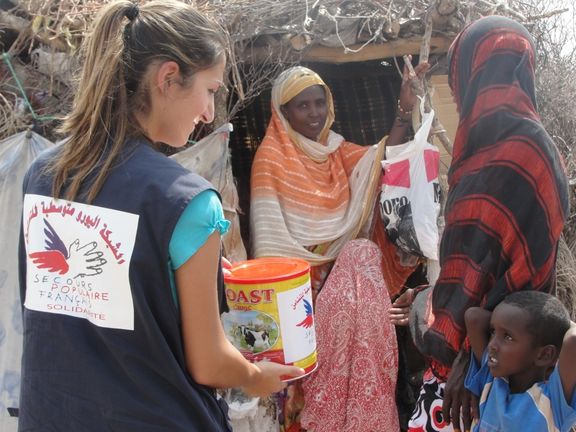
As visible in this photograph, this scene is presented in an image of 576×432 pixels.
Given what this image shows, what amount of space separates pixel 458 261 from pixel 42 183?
1.30 meters

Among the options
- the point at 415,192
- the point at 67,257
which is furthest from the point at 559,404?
the point at 415,192

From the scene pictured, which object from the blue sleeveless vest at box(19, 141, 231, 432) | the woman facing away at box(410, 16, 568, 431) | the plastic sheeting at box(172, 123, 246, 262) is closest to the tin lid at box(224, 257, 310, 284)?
the woman facing away at box(410, 16, 568, 431)

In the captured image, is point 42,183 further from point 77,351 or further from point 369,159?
point 369,159

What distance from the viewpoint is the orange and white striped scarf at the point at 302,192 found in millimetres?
3455

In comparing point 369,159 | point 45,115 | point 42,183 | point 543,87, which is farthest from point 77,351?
point 543,87

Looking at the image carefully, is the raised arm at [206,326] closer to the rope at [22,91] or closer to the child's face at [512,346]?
the child's face at [512,346]

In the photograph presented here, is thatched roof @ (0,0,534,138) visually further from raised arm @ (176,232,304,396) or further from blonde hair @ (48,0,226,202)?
raised arm @ (176,232,304,396)

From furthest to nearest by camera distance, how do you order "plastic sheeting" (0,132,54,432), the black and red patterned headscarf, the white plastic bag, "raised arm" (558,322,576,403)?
1. the white plastic bag
2. "plastic sheeting" (0,132,54,432)
3. the black and red patterned headscarf
4. "raised arm" (558,322,576,403)

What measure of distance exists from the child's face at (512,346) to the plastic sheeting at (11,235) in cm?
231

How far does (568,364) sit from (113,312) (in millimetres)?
1171

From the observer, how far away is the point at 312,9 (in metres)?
3.55

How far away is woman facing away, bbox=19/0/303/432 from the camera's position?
1271 mm

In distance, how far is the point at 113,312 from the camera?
128 cm

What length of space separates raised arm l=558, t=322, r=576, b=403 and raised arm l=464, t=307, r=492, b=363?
269 millimetres
